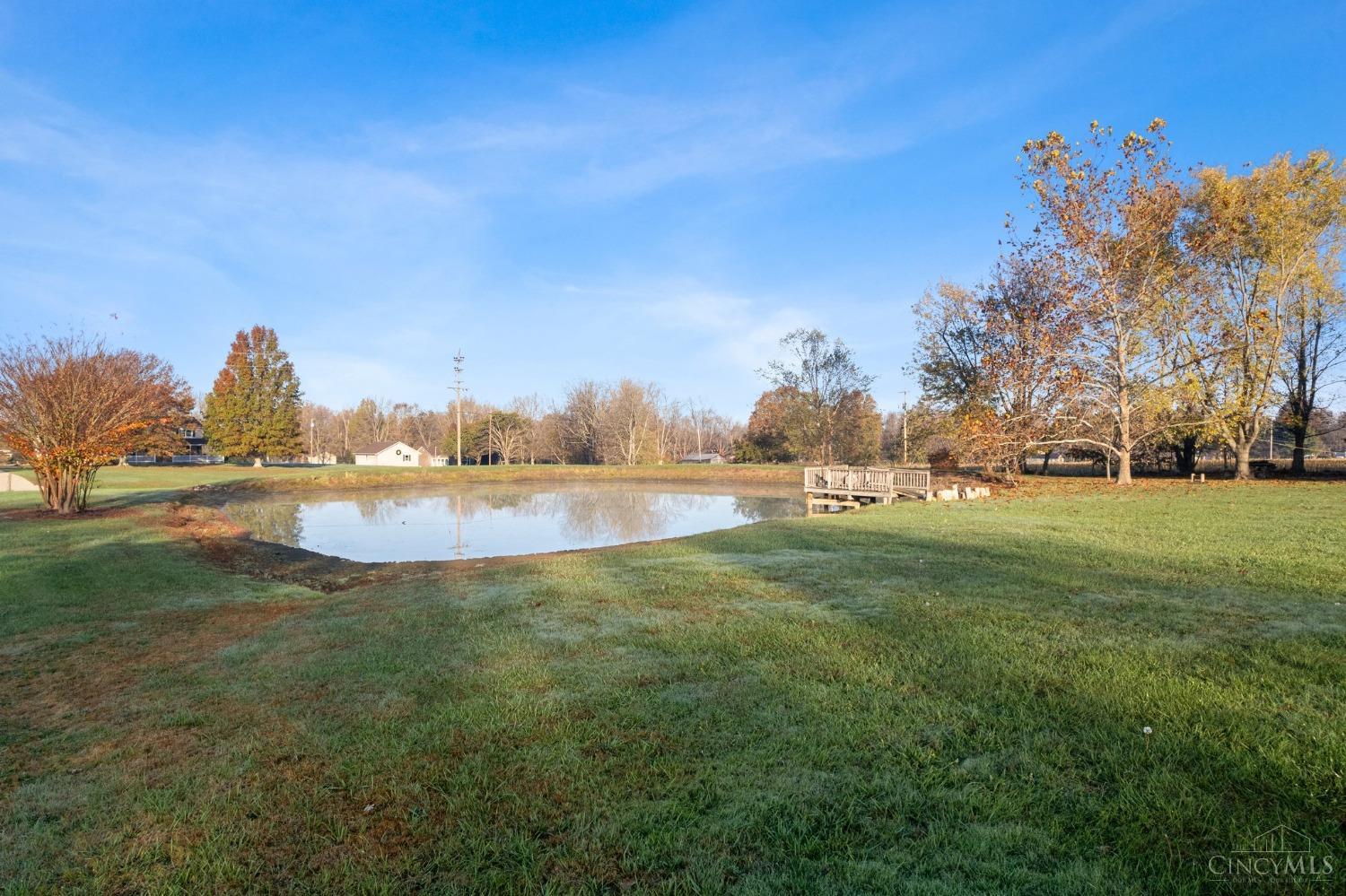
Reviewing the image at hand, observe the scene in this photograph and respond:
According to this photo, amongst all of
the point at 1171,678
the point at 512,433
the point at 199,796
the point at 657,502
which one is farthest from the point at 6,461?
the point at 1171,678

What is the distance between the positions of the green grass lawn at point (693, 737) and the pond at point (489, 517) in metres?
9.98

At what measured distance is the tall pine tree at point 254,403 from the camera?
51.6 meters

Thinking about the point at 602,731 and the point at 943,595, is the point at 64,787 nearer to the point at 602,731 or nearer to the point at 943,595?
the point at 602,731

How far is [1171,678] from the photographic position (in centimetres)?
→ 403

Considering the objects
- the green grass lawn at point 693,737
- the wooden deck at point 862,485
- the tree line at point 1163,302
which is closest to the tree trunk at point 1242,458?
the tree line at point 1163,302

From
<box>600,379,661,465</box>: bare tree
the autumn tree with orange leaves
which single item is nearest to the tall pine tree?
<box>600,379,661,465</box>: bare tree

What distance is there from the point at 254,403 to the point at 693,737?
193ft

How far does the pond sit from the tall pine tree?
20323 millimetres

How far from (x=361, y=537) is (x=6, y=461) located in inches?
1573

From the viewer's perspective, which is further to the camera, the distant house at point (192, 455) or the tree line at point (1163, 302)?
the distant house at point (192, 455)

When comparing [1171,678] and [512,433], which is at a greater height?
[512,433]

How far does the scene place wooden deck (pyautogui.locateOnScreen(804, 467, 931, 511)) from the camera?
2423cm

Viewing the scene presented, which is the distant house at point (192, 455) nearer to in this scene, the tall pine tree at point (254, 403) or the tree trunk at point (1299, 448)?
the tall pine tree at point (254, 403)

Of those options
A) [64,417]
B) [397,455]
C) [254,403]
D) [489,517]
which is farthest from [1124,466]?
[397,455]
